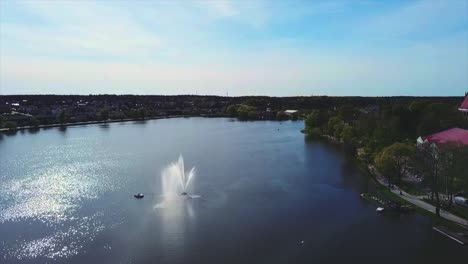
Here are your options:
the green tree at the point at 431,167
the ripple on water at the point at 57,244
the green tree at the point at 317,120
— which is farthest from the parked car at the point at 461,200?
the green tree at the point at 317,120

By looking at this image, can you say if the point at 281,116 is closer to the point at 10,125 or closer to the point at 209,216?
the point at 10,125

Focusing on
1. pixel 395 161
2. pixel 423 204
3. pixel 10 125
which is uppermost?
pixel 395 161

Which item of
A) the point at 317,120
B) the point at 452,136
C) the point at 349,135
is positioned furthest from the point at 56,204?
the point at 317,120

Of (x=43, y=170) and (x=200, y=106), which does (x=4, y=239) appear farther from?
(x=200, y=106)

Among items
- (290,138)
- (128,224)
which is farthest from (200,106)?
(128,224)

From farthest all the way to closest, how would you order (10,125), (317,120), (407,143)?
(10,125), (317,120), (407,143)

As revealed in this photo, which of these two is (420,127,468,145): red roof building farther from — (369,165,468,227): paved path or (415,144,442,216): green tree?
(415,144,442,216): green tree

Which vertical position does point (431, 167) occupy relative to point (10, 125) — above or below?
above

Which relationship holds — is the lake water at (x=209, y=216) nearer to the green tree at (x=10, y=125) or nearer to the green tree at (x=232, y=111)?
the green tree at (x=10, y=125)
